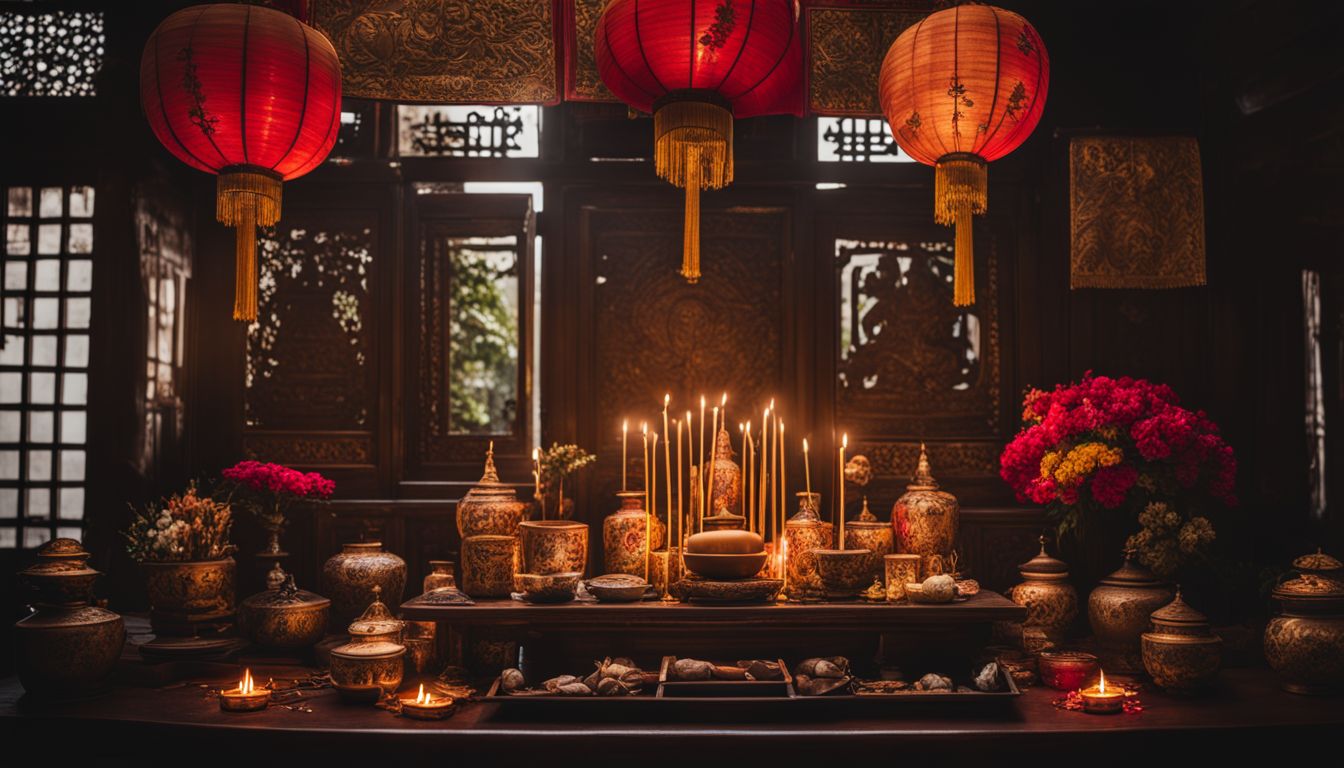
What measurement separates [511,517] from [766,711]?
135cm

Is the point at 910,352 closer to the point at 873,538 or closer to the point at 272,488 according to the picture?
the point at 873,538

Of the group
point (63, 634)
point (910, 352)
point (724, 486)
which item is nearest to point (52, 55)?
point (63, 634)

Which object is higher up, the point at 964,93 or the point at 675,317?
the point at 964,93

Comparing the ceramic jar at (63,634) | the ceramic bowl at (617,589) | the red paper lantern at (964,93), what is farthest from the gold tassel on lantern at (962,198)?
the ceramic jar at (63,634)

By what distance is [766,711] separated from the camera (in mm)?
3311

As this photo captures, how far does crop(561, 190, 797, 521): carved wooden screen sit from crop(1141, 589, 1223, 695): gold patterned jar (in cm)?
180

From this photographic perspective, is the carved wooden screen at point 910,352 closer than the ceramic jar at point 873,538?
No

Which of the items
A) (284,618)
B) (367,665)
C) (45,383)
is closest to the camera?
(367,665)

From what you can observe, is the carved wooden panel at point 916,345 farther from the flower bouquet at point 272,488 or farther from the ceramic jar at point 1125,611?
the flower bouquet at point 272,488

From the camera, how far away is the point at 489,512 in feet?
13.5

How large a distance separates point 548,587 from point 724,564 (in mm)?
629

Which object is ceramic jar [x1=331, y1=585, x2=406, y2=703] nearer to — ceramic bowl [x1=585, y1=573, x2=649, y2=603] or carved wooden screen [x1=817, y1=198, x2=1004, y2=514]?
ceramic bowl [x1=585, y1=573, x2=649, y2=603]

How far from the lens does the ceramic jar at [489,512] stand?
13.4ft

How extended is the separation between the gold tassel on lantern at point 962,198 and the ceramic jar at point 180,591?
2.99 m
